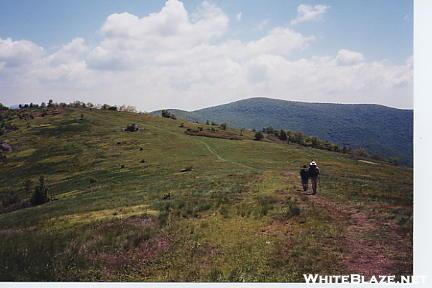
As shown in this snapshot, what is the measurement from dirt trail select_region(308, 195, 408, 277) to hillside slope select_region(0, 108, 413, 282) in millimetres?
40

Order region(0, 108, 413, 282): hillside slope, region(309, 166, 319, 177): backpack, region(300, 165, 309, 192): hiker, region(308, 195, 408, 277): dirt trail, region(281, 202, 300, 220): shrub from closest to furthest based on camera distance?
region(308, 195, 408, 277): dirt trail < region(0, 108, 413, 282): hillside slope < region(281, 202, 300, 220): shrub < region(309, 166, 319, 177): backpack < region(300, 165, 309, 192): hiker

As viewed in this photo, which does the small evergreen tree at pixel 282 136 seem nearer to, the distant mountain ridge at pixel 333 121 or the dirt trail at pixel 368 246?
the distant mountain ridge at pixel 333 121

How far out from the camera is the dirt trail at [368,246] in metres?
14.1

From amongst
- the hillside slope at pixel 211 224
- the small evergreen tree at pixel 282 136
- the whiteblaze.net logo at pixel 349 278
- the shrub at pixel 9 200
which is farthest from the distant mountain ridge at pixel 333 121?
the shrub at pixel 9 200

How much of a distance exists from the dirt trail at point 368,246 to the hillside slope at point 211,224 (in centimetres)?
4

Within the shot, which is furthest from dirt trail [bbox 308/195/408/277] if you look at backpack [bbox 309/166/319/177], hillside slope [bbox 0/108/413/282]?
backpack [bbox 309/166/319/177]

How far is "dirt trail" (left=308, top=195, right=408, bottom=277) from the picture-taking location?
1415 centimetres

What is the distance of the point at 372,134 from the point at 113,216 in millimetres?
64628

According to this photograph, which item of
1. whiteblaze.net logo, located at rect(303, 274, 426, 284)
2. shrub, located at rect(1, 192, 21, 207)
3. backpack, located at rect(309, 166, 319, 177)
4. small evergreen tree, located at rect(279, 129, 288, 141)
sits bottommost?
whiteblaze.net logo, located at rect(303, 274, 426, 284)

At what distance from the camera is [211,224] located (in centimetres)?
1762

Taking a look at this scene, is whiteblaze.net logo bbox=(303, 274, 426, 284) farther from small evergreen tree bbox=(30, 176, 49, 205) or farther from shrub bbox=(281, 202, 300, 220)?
small evergreen tree bbox=(30, 176, 49, 205)

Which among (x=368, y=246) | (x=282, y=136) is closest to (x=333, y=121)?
(x=282, y=136)
